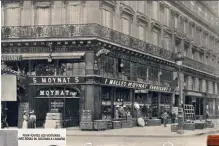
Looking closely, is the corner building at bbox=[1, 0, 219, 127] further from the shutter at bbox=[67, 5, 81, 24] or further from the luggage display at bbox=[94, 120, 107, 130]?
the luggage display at bbox=[94, 120, 107, 130]

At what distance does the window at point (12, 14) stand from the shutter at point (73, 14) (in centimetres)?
383

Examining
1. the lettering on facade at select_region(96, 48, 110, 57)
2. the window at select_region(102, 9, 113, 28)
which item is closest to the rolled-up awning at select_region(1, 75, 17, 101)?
the lettering on facade at select_region(96, 48, 110, 57)

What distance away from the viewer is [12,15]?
35.2 metres

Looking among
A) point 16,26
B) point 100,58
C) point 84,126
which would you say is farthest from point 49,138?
point 16,26

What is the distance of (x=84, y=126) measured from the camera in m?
31.4

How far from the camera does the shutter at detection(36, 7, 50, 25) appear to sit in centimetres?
3440

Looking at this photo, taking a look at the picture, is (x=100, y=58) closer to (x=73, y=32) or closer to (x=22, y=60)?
(x=73, y=32)

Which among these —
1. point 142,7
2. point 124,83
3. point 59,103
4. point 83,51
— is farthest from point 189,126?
point 142,7

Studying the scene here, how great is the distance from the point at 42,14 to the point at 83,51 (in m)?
4.21

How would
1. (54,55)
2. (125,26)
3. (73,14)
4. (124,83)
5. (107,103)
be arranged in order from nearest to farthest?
(54,55) → (73,14) → (107,103) → (124,83) → (125,26)

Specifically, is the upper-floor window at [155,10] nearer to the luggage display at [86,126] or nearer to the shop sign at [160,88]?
the shop sign at [160,88]

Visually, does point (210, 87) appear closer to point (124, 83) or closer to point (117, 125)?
point (124, 83)

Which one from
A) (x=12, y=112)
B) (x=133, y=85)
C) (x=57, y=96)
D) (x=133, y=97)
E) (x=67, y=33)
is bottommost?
(x=12, y=112)

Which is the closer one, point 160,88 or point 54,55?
point 54,55
